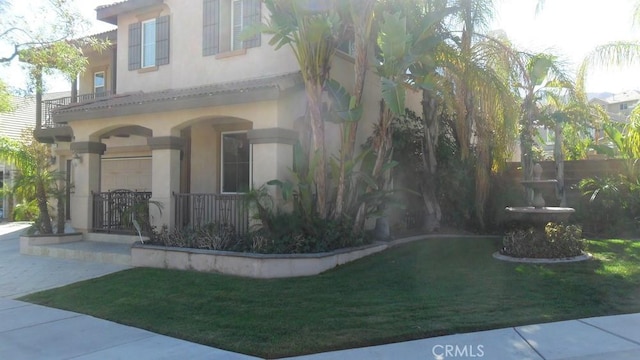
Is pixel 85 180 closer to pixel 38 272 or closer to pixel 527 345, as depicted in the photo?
pixel 38 272

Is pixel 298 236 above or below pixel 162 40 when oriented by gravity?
below

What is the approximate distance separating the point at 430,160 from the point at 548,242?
4.47m

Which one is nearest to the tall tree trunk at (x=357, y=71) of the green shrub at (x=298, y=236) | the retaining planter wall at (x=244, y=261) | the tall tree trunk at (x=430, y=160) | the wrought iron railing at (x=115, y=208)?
the green shrub at (x=298, y=236)

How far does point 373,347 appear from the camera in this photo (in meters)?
5.45

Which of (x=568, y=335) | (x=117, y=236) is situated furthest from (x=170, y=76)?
(x=568, y=335)

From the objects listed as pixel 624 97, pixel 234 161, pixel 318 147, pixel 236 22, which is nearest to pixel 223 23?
pixel 236 22

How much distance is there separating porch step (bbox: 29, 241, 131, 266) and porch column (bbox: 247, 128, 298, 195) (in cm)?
322

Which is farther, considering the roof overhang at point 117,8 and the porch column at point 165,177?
the roof overhang at point 117,8

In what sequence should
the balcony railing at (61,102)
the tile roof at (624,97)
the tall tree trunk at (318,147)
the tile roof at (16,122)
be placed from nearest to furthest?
the tall tree trunk at (318,147) → the balcony railing at (61,102) → the tile roof at (16,122) → the tile roof at (624,97)

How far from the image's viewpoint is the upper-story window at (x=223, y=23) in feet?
41.8

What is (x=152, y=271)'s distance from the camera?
965 cm

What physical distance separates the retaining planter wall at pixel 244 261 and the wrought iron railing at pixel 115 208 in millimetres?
2256

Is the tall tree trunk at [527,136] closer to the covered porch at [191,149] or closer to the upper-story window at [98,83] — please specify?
the covered porch at [191,149]

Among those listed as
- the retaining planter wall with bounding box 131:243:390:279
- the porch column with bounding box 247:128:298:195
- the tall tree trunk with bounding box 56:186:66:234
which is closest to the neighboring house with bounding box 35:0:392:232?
the porch column with bounding box 247:128:298:195
